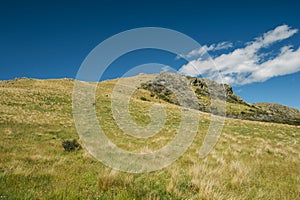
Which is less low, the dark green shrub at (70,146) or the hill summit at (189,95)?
the hill summit at (189,95)

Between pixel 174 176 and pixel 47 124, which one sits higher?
pixel 47 124

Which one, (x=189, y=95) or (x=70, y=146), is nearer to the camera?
(x=70, y=146)

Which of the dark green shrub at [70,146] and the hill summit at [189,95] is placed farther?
the hill summit at [189,95]

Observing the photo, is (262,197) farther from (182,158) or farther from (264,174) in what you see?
(182,158)

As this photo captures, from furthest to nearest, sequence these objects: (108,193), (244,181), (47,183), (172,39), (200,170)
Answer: (172,39) → (200,170) → (244,181) → (47,183) → (108,193)

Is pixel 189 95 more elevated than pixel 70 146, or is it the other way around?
pixel 189 95

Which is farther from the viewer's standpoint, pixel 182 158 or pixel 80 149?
pixel 80 149

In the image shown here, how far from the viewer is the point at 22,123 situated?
20.5 m

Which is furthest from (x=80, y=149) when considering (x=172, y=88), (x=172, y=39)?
(x=172, y=88)

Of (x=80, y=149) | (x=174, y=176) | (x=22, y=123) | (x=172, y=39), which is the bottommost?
(x=174, y=176)

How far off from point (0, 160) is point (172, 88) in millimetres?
100502

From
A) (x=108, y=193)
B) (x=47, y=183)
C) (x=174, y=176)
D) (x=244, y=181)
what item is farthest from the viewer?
(x=244, y=181)

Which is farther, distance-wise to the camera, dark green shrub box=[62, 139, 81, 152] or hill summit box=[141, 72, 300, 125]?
hill summit box=[141, 72, 300, 125]

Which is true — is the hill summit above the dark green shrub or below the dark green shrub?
above
